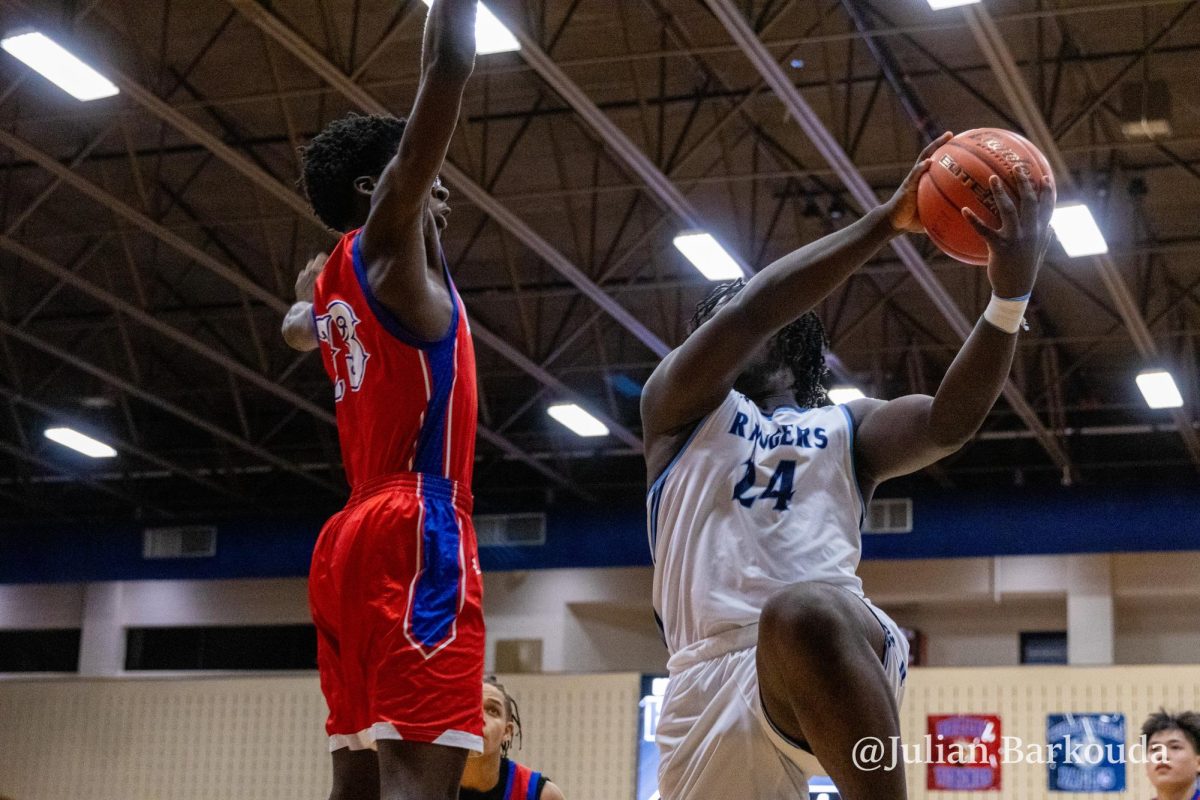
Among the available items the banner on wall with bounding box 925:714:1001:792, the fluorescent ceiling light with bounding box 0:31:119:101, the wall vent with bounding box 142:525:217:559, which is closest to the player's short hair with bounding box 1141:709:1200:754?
the banner on wall with bounding box 925:714:1001:792

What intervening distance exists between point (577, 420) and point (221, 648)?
6.53 metres

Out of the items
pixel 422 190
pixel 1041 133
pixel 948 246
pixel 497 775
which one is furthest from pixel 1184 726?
pixel 1041 133

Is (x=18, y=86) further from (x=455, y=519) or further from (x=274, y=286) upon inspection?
(x=455, y=519)

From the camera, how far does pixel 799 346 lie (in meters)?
3.28

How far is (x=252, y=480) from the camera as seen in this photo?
20.7 metres

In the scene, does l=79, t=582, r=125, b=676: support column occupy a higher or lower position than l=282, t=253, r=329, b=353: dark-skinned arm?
higher

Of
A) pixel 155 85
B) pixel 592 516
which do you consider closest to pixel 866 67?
pixel 155 85

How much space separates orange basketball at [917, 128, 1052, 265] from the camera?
2.78 m

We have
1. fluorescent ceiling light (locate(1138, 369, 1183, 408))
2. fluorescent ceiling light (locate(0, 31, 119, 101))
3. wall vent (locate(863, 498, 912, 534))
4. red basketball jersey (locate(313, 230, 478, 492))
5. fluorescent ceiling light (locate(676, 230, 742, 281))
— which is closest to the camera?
red basketball jersey (locate(313, 230, 478, 492))

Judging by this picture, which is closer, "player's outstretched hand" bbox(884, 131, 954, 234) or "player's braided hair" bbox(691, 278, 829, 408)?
"player's outstretched hand" bbox(884, 131, 954, 234)

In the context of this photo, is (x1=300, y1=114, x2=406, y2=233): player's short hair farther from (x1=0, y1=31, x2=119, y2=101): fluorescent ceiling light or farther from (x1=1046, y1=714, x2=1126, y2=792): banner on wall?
(x1=1046, y1=714, x2=1126, y2=792): banner on wall

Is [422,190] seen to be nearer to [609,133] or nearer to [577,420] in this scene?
[609,133]

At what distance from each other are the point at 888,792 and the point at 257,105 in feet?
35.3

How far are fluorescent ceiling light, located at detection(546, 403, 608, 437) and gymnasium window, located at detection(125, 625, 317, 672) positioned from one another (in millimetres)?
5042
